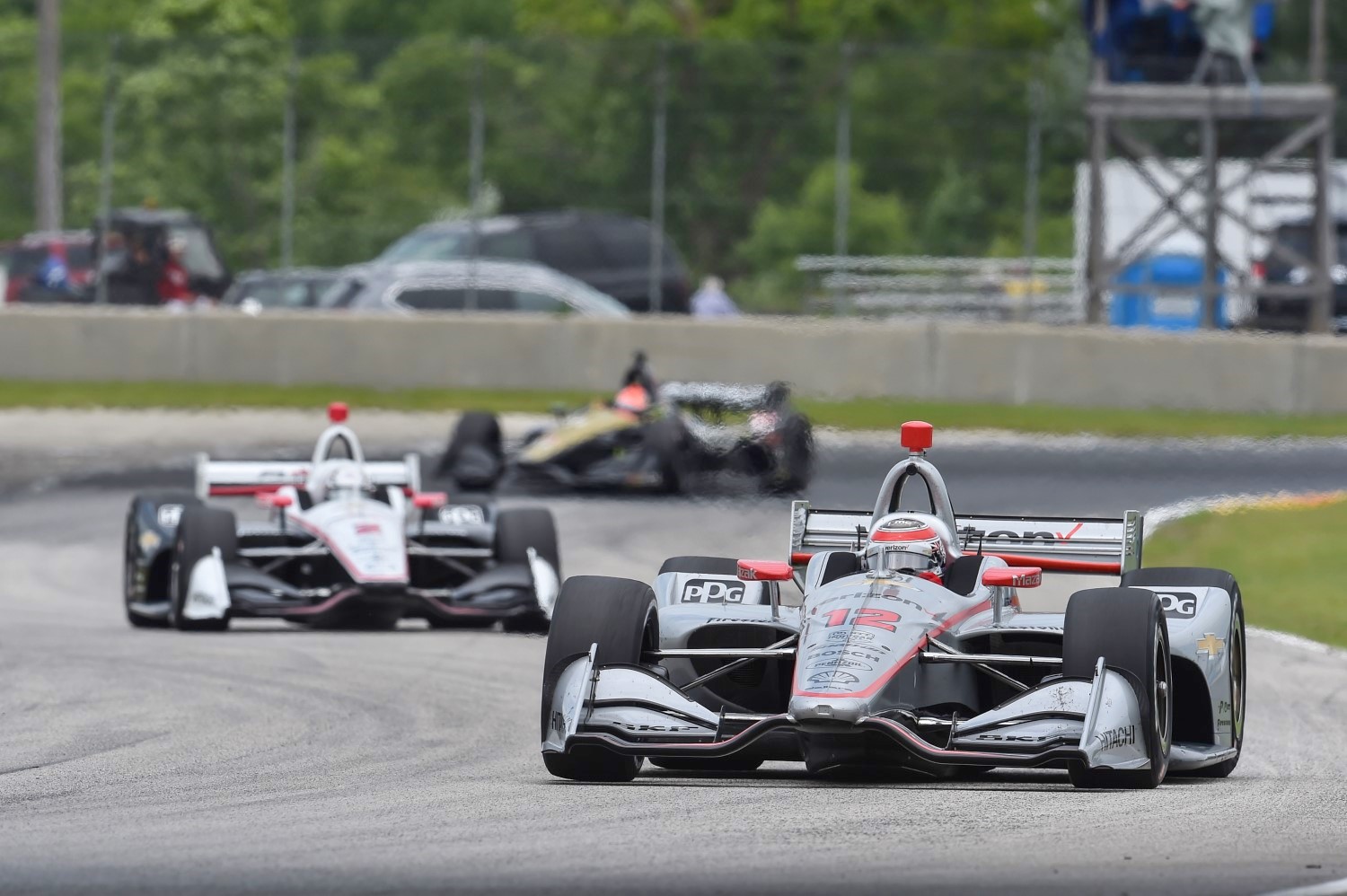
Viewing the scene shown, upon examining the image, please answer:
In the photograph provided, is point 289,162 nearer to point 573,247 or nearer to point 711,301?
point 573,247

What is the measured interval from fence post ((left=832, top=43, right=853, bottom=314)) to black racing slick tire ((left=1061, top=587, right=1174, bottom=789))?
19.9 m

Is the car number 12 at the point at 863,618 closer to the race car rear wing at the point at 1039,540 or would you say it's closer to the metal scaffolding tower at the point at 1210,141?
the race car rear wing at the point at 1039,540

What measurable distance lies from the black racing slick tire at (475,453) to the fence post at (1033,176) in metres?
8.88

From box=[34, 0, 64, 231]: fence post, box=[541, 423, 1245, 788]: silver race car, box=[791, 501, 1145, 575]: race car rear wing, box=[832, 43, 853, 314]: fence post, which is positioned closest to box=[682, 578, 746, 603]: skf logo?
box=[541, 423, 1245, 788]: silver race car

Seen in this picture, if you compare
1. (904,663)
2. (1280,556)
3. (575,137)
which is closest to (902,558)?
(904,663)

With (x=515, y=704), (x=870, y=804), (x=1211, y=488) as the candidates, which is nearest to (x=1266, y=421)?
(x=1211, y=488)

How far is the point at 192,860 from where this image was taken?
21.4 ft

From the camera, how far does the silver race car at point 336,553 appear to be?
45.8 feet

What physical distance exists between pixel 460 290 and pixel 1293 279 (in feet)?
34.8

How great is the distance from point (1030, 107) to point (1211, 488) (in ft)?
24.9

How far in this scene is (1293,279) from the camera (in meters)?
32.1

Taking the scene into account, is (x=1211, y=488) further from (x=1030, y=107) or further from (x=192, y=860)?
(x=192, y=860)

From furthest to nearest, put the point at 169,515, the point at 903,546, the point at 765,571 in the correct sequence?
the point at 169,515
the point at 765,571
the point at 903,546

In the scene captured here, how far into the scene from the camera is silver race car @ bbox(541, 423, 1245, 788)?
7.98m
